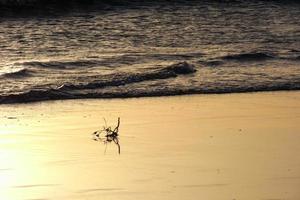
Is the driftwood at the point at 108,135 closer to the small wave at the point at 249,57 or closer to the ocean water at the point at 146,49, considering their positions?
the ocean water at the point at 146,49

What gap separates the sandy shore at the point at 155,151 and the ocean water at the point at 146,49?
3.33ft

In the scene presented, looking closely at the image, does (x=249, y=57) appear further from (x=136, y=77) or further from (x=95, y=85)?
(x=95, y=85)

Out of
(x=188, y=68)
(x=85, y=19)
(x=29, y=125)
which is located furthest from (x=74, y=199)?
(x=85, y=19)

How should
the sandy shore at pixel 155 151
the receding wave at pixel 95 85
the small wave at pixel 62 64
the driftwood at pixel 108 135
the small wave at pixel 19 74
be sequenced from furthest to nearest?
the small wave at pixel 62 64, the small wave at pixel 19 74, the receding wave at pixel 95 85, the driftwood at pixel 108 135, the sandy shore at pixel 155 151

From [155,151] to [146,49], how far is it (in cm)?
669

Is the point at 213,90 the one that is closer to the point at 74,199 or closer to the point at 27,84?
the point at 27,84

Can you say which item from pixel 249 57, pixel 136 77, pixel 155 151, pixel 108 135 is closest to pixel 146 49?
pixel 249 57

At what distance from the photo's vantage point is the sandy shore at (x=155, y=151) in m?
6.12

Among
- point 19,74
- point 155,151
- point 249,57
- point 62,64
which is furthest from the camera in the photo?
point 249,57

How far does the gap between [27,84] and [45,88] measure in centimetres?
44

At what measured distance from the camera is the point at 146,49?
13750 millimetres

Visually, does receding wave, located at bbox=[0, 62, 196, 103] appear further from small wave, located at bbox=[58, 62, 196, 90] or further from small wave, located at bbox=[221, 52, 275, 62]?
small wave, located at bbox=[221, 52, 275, 62]

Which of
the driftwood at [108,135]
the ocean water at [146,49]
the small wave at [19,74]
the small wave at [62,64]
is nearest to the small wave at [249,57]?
the ocean water at [146,49]

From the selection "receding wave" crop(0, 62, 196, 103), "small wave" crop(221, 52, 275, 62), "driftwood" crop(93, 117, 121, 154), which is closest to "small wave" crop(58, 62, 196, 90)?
"receding wave" crop(0, 62, 196, 103)
